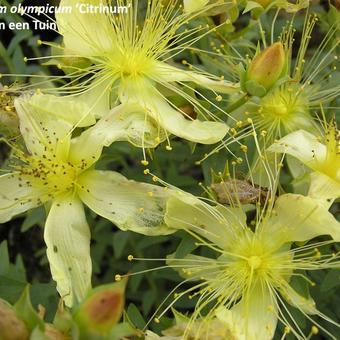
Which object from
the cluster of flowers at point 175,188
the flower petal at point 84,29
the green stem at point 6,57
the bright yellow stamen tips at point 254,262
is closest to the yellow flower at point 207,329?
the cluster of flowers at point 175,188

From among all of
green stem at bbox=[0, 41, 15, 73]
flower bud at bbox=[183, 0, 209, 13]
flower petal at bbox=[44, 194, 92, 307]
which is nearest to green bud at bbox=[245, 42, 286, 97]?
flower bud at bbox=[183, 0, 209, 13]

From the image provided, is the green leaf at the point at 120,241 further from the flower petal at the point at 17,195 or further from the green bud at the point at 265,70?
the green bud at the point at 265,70

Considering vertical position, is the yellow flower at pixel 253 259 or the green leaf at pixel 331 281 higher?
the yellow flower at pixel 253 259

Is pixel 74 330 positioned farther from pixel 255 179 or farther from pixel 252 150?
pixel 252 150

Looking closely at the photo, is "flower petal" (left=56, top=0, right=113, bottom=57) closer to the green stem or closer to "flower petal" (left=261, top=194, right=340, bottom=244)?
the green stem

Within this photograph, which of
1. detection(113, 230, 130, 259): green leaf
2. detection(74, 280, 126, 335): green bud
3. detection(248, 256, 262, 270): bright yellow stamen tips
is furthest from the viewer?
detection(113, 230, 130, 259): green leaf

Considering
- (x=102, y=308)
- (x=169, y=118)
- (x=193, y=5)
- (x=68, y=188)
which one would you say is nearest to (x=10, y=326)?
(x=102, y=308)
